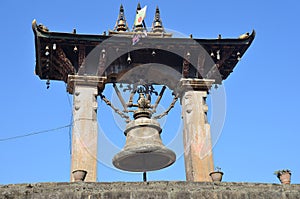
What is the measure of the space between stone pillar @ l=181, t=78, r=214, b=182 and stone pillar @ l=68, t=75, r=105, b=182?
273cm

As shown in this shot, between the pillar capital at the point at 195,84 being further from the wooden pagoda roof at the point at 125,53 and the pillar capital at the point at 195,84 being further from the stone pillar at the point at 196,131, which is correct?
the wooden pagoda roof at the point at 125,53

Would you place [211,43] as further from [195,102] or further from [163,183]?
[163,183]

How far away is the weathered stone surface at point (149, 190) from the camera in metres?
8.51

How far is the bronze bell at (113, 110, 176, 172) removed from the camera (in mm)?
10969

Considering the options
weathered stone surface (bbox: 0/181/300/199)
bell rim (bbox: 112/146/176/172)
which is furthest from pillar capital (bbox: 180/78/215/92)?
weathered stone surface (bbox: 0/181/300/199)

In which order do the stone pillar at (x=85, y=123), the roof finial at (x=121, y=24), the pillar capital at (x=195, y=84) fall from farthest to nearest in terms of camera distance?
the roof finial at (x=121, y=24)
the pillar capital at (x=195, y=84)
the stone pillar at (x=85, y=123)

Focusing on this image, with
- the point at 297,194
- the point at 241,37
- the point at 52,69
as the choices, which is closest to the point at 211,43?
the point at 241,37

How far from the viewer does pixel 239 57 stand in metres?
17.0

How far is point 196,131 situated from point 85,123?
11.0 feet

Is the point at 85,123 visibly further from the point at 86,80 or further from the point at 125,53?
the point at 125,53

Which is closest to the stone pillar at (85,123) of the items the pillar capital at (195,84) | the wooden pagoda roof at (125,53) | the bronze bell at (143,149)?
the wooden pagoda roof at (125,53)

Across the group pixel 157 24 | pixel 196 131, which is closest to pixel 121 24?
pixel 157 24

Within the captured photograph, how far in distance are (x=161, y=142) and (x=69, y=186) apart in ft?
10.4

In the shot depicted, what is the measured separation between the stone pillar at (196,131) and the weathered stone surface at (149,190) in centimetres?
553
